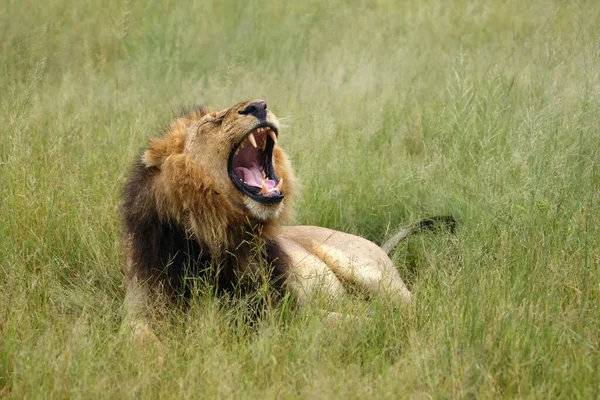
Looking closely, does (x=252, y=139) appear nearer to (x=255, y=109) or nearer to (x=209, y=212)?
(x=255, y=109)

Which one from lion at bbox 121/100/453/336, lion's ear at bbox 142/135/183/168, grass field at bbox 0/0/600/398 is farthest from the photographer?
lion's ear at bbox 142/135/183/168

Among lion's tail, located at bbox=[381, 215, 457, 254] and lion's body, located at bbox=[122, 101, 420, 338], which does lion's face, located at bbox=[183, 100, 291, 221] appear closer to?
lion's body, located at bbox=[122, 101, 420, 338]

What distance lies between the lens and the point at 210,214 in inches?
155

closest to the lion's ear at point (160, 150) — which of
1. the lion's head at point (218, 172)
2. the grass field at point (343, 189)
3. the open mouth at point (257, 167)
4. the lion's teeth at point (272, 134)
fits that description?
the lion's head at point (218, 172)

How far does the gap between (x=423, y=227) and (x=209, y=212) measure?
1.61m

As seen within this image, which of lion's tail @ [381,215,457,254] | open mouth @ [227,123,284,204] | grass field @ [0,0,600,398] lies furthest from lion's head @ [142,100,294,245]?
lion's tail @ [381,215,457,254]

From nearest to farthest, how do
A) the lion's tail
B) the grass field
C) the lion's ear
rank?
1. the grass field
2. the lion's ear
3. the lion's tail

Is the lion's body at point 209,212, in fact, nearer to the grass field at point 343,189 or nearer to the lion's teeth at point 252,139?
the lion's teeth at point 252,139

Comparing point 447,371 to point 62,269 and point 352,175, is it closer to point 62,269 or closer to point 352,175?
point 62,269

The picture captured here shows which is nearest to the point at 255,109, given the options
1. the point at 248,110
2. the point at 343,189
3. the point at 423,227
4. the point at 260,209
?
the point at 248,110

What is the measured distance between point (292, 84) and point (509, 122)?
2.03m

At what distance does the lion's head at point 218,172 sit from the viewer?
155 inches

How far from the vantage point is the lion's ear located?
4094 mm

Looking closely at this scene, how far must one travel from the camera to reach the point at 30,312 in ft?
13.0
